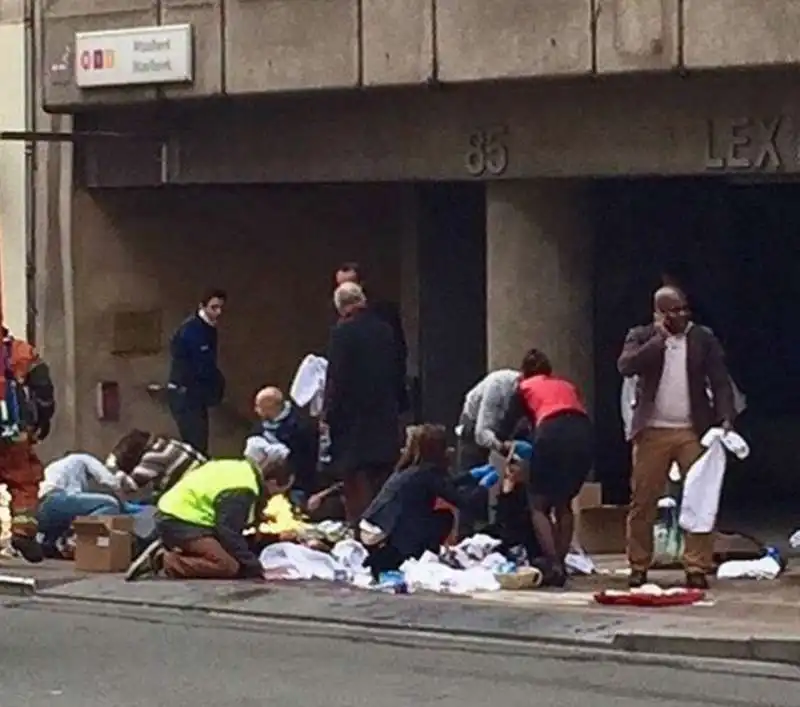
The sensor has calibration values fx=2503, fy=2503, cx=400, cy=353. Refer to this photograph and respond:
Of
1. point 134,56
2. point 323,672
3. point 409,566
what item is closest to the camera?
point 323,672

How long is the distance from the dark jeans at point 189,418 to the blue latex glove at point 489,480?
4.33 m

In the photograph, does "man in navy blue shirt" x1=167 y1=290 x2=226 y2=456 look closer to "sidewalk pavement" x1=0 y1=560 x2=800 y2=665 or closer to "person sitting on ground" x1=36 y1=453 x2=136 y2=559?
"person sitting on ground" x1=36 y1=453 x2=136 y2=559

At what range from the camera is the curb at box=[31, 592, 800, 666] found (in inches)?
492

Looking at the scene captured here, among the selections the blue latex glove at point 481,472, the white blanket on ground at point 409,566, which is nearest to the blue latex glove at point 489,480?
the blue latex glove at point 481,472

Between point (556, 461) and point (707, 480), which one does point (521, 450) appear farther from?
point (707, 480)

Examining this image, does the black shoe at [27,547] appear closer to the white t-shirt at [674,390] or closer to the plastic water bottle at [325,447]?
the plastic water bottle at [325,447]

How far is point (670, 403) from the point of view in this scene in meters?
14.9

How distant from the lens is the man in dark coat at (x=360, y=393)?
16.7 metres

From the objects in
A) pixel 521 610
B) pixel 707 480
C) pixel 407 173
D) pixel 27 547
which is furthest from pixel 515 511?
pixel 407 173

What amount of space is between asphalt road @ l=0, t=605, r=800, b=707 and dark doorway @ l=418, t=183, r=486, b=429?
894 cm

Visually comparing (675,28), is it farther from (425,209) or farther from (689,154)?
(425,209)

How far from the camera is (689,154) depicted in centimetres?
1761

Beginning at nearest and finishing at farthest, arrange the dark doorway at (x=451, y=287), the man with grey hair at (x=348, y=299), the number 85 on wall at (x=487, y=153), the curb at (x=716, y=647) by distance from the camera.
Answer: the curb at (x=716, y=647) < the man with grey hair at (x=348, y=299) < the number 85 on wall at (x=487, y=153) < the dark doorway at (x=451, y=287)

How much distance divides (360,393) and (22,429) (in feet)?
7.48
